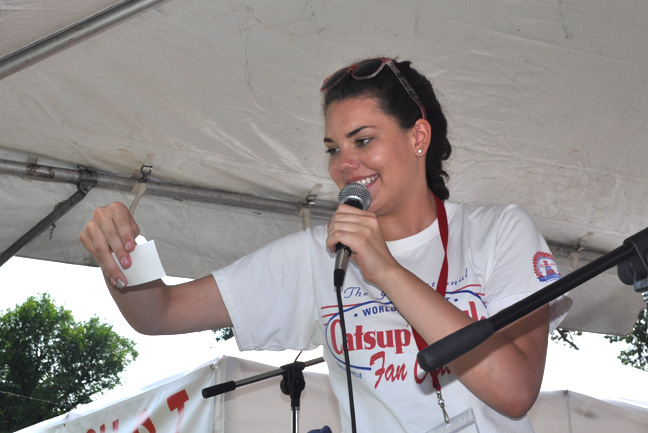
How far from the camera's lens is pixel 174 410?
307 cm

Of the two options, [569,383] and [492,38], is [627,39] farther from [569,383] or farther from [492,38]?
[569,383]

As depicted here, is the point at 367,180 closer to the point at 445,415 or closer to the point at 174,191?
the point at 445,415

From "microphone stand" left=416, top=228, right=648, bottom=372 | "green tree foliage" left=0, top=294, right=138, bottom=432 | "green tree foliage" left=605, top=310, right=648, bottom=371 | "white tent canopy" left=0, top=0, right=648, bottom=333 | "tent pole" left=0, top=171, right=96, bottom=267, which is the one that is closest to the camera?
"microphone stand" left=416, top=228, right=648, bottom=372

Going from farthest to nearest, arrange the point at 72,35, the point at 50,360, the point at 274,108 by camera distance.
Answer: the point at 50,360, the point at 274,108, the point at 72,35

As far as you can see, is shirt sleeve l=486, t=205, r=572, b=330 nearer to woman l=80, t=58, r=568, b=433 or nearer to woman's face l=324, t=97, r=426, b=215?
woman l=80, t=58, r=568, b=433

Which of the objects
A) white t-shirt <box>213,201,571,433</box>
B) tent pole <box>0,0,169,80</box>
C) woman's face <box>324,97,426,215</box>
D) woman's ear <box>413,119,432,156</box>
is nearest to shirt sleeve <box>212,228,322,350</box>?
white t-shirt <box>213,201,571,433</box>

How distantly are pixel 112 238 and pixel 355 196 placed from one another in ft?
1.71

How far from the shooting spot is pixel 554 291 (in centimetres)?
85

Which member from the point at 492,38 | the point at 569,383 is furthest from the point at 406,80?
the point at 569,383

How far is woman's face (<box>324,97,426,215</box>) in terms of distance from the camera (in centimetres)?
164

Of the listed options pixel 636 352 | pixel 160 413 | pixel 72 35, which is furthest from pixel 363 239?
pixel 636 352

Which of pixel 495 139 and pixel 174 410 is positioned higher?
pixel 495 139

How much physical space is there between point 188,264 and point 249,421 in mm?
777

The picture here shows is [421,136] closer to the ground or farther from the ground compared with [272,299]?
farther from the ground
